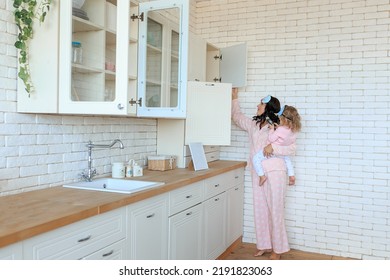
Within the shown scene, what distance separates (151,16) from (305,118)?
7.05 feet

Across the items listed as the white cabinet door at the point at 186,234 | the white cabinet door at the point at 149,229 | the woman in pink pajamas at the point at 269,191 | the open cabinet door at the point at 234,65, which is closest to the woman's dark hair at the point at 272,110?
the woman in pink pajamas at the point at 269,191

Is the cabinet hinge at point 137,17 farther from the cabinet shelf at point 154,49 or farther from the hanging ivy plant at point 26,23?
the hanging ivy plant at point 26,23

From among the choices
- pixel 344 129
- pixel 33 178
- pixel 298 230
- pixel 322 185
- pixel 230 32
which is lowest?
pixel 298 230

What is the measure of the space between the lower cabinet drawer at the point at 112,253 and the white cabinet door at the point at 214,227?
1.30 m

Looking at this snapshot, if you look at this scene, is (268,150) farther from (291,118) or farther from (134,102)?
(134,102)

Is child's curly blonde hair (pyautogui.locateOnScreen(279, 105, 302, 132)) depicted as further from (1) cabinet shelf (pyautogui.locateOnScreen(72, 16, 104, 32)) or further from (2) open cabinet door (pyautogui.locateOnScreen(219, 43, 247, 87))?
(1) cabinet shelf (pyautogui.locateOnScreen(72, 16, 104, 32))

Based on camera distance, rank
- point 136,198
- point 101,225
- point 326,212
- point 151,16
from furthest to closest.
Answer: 1. point 326,212
2. point 151,16
3. point 136,198
4. point 101,225

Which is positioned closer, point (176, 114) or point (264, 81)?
point (176, 114)

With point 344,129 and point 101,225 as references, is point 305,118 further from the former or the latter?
point 101,225

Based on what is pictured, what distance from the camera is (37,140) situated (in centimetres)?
249

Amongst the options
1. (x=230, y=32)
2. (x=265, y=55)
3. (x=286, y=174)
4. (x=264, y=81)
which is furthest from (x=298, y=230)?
(x=230, y=32)

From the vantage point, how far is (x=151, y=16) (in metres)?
3.10

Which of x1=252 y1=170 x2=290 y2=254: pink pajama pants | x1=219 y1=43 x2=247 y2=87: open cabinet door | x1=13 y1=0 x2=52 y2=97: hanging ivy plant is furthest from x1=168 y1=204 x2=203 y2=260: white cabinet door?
x1=219 y1=43 x2=247 y2=87: open cabinet door

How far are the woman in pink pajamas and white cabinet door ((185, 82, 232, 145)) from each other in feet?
1.25
